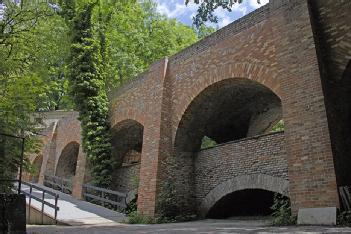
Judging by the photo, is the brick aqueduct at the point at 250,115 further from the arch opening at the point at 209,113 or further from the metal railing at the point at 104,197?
the metal railing at the point at 104,197

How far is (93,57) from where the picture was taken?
53.7 ft

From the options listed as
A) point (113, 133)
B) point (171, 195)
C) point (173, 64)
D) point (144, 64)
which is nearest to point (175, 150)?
point (171, 195)

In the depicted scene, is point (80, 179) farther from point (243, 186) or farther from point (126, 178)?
point (243, 186)

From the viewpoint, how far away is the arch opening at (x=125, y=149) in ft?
48.9

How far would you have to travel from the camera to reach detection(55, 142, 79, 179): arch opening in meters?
21.6

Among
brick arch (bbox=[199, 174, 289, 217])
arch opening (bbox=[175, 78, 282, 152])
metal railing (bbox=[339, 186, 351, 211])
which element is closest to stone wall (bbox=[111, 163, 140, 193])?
arch opening (bbox=[175, 78, 282, 152])

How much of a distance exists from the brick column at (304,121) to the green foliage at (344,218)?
11cm

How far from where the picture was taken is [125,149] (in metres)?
16.9

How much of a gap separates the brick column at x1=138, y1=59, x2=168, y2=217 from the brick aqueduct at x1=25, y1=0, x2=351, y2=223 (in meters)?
0.04

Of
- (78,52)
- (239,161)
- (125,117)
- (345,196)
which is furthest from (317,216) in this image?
(78,52)

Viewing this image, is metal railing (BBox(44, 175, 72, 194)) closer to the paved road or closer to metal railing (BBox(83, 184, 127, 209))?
metal railing (BBox(83, 184, 127, 209))

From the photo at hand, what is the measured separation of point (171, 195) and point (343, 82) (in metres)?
6.01

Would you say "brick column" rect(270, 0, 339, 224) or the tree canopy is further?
the tree canopy

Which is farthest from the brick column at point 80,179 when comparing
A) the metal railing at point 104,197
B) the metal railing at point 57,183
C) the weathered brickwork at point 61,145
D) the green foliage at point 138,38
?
the green foliage at point 138,38
